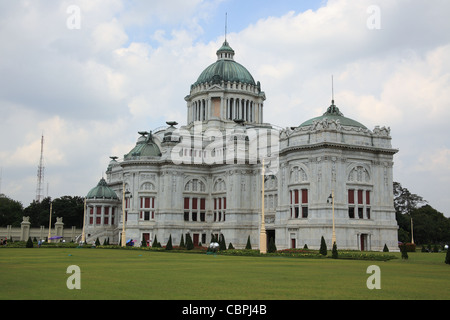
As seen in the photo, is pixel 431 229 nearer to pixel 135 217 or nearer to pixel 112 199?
pixel 135 217

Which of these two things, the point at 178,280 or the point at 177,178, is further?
the point at 177,178

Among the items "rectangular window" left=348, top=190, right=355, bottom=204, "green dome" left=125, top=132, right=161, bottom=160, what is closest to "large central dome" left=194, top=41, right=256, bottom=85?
"green dome" left=125, top=132, right=161, bottom=160

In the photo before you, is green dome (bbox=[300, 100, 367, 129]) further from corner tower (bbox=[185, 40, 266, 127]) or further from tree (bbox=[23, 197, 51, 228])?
tree (bbox=[23, 197, 51, 228])

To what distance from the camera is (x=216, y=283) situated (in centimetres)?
2012

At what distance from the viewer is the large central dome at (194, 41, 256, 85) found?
9994 centimetres

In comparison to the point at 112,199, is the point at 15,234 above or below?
below

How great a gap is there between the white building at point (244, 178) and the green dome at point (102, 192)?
8.8 inches

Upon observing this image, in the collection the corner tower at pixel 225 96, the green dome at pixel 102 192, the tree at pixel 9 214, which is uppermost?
the corner tower at pixel 225 96

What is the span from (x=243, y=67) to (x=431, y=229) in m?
49.5

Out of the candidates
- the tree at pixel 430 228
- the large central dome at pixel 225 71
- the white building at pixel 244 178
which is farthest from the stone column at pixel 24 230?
the tree at pixel 430 228

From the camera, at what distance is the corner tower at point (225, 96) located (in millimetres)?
98062

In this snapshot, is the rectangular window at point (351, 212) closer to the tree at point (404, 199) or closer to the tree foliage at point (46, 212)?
the tree at point (404, 199)

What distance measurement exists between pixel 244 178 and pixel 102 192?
38.1m
